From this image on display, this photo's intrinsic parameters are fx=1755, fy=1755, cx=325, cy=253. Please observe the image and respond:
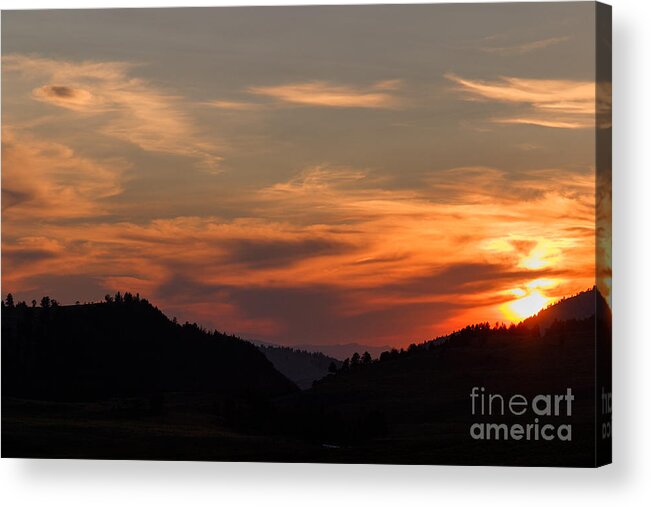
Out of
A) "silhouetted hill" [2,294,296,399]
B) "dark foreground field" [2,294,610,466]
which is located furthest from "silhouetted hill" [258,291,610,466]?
"silhouetted hill" [2,294,296,399]

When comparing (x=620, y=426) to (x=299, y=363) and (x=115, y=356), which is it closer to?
(x=299, y=363)

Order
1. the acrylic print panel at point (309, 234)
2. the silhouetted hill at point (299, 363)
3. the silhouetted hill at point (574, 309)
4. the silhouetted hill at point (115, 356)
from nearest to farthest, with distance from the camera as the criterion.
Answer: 1. the silhouetted hill at point (574, 309)
2. the acrylic print panel at point (309, 234)
3. the silhouetted hill at point (299, 363)
4. the silhouetted hill at point (115, 356)

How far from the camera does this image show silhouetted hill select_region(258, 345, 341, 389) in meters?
16.0

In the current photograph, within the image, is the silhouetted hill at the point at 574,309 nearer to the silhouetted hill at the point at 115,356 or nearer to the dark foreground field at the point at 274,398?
the dark foreground field at the point at 274,398

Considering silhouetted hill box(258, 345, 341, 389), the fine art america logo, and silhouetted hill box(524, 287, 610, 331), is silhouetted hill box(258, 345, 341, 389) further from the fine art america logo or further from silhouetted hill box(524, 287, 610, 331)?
silhouetted hill box(524, 287, 610, 331)

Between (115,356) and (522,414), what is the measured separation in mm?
3842

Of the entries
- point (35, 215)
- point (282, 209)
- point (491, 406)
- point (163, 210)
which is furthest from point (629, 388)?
point (35, 215)

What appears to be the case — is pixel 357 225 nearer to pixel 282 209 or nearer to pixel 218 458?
pixel 282 209

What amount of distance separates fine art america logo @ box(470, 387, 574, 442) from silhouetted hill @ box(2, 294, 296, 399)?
184 centimetres

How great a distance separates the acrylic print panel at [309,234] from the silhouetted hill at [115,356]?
21 millimetres

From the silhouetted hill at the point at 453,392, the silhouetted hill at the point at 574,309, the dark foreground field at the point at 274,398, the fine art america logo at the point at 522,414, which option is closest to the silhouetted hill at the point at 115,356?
the dark foreground field at the point at 274,398

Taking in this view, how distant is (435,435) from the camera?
15852 mm

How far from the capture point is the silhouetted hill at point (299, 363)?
1599cm

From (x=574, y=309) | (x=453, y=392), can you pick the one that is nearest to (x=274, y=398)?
(x=453, y=392)
